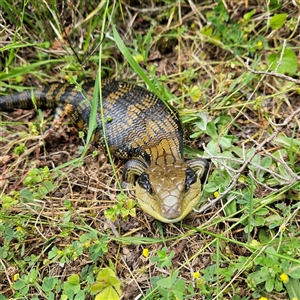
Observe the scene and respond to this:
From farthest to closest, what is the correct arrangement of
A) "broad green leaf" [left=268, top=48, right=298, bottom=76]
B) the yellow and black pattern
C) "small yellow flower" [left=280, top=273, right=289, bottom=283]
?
"broad green leaf" [left=268, top=48, right=298, bottom=76], the yellow and black pattern, "small yellow flower" [left=280, top=273, right=289, bottom=283]

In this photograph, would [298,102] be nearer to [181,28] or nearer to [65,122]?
[181,28]

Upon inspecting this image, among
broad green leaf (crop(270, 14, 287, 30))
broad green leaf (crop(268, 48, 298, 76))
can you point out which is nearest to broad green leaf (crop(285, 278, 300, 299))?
broad green leaf (crop(268, 48, 298, 76))

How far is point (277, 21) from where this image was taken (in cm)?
443

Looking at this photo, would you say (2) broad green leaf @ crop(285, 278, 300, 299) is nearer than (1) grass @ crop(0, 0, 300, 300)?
Yes

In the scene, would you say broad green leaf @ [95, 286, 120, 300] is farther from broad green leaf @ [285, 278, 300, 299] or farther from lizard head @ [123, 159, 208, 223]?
broad green leaf @ [285, 278, 300, 299]

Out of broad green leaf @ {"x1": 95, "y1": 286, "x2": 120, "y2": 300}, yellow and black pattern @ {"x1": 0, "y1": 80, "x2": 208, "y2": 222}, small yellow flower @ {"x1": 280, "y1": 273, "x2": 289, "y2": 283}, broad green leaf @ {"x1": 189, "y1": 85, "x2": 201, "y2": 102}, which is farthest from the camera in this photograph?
broad green leaf @ {"x1": 189, "y1": 85, "x2": 201, "y2": 102}

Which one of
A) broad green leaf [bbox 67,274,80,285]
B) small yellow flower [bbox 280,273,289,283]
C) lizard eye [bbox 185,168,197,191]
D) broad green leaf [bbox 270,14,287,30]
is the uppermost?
broad green leaf [bbox 270,14,287,30]

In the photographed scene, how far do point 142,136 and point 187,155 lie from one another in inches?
21.2

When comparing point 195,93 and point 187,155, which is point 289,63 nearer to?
point 195,93

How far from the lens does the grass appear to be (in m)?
2.92

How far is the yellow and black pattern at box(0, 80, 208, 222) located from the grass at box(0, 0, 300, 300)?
167 mm

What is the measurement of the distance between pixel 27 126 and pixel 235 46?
288 centimetres

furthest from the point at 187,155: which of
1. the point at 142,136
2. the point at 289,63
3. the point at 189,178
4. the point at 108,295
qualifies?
the point at 108,295

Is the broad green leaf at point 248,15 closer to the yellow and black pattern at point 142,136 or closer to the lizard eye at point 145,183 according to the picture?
the yellow and black pattern at point 142,136
